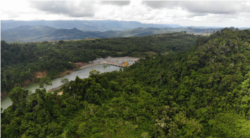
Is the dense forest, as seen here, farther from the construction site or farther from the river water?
the construction site

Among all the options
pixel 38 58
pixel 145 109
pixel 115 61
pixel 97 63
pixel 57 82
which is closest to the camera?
pixel 145 109

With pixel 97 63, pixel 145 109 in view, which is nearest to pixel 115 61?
pixel 97 63

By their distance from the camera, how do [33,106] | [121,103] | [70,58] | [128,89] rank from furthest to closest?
[70,58] < [128,89] < [121,103] < [33,106]

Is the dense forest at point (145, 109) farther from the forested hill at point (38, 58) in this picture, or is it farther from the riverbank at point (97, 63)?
the riverbank at point (97, 63)

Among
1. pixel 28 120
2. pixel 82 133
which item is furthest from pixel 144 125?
pixel 28 120

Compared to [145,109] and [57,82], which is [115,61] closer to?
[57,82]

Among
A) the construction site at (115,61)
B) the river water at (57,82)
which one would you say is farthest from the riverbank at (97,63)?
the river water at (57,82)

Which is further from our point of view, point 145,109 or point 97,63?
point 97,63

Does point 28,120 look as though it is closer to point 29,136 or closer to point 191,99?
point 29,136
